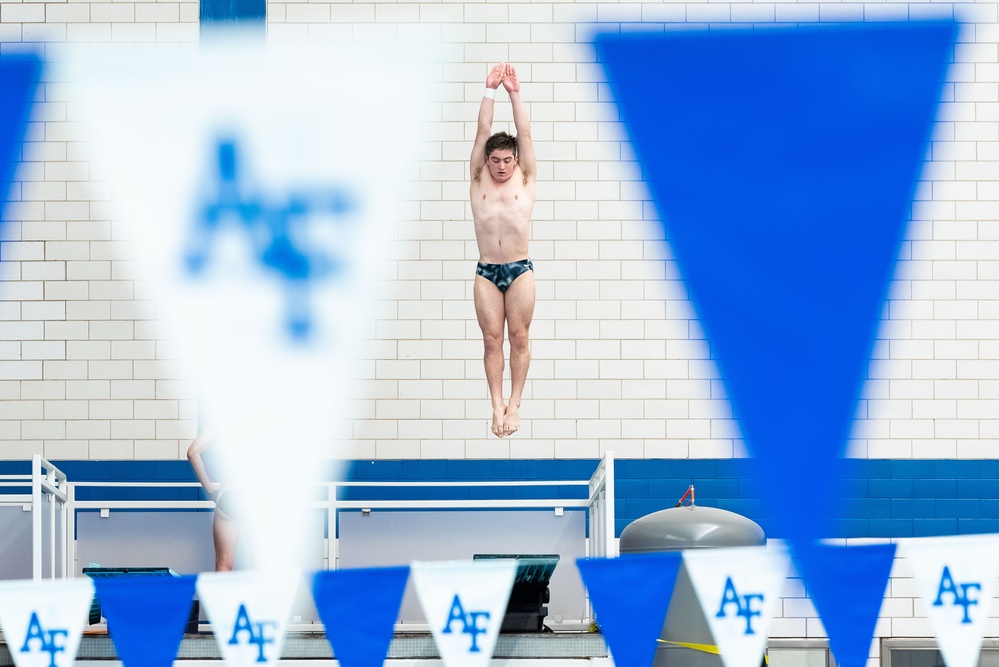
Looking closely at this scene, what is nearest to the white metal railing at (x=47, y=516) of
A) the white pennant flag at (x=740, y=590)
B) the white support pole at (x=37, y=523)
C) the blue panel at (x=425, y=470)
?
the white support pole at (x=37, y=523)

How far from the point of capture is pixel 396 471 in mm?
9953

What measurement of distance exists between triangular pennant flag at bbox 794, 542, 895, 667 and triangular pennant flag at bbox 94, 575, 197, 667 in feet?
9.04

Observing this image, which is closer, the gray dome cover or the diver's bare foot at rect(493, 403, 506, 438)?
the gray dome cover

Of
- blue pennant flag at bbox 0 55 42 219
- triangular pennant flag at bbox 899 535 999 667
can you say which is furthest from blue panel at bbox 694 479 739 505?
blue pennant flag at bbox 0 55 42 219

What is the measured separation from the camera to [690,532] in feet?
26.0

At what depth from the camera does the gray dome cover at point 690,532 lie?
7.93m

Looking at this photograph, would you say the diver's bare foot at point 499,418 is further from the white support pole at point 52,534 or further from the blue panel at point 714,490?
the white support pole at point 52,534

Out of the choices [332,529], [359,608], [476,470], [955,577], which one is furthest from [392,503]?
[955,577]

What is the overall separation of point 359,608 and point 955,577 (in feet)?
8.72

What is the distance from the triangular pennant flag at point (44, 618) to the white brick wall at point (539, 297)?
11.2ft

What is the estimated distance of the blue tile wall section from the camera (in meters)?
9.88

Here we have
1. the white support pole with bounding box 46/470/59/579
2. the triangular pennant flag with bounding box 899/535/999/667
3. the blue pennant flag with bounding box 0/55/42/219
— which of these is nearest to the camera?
the triangular pennant flag with bounding box 899/535/999/667

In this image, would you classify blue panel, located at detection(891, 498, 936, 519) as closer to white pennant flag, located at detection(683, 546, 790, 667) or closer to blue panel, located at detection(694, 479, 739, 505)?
blue panel, located at detection(694, 479, 739, 505)

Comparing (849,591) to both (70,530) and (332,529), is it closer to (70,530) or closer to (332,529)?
(332,529)
